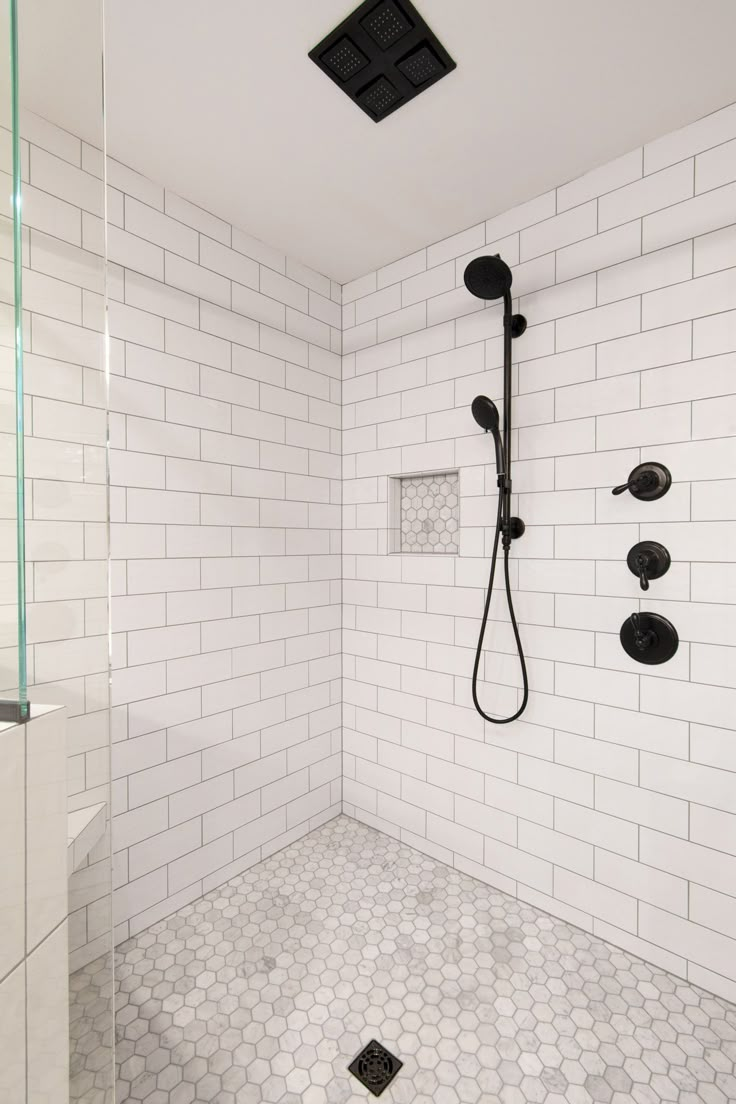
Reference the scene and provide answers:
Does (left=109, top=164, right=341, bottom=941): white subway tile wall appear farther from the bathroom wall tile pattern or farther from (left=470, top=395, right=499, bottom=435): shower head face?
(left=470, top=395, right=499, bottom=435): shower head face

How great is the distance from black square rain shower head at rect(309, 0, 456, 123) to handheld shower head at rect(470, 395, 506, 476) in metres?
0.85

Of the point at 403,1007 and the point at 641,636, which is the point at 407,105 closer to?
the point at 641,636

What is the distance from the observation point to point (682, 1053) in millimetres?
1257

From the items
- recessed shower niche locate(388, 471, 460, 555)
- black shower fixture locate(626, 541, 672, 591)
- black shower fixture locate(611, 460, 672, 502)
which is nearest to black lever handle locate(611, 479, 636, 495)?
black shower fixture locate(611, 460, 672, 502)

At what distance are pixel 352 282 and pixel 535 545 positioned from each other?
1510 millimetres

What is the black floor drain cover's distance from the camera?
1.18m

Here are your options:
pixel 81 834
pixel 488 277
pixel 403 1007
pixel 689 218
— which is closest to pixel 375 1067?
pixel 403 1007

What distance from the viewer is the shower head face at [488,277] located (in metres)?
1.59

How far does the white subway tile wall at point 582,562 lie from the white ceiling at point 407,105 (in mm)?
183

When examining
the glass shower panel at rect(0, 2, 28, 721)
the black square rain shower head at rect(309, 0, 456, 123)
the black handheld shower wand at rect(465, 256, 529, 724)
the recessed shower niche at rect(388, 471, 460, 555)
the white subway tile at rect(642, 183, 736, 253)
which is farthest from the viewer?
the recessed shower niche at rect(388, 471, 460, 555)

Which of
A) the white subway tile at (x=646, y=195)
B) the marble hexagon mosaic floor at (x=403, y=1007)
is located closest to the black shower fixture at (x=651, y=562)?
the white subway tile at (x=646, y=195)

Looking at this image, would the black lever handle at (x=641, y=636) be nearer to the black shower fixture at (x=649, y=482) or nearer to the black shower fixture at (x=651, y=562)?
the black shower fixture at (x=651, y=562)

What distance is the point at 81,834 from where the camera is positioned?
22.6 inches

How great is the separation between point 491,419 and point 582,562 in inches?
22.3
